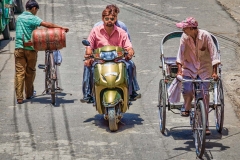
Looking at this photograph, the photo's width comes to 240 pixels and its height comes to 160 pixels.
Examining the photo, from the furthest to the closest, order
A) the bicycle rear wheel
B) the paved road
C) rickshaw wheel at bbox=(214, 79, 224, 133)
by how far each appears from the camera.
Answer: rickshaw wheel at bbox=(214, 79, 224, 133)
the paved road
the bicycle rear wheel

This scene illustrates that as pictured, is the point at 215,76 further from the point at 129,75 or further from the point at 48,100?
the point at 48,100

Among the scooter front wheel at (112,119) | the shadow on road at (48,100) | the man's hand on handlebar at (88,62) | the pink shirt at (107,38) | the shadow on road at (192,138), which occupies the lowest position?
the shadow on road at (192,138)

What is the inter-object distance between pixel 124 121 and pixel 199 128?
2174 mm

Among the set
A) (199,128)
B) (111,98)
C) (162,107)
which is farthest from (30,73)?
(199,128)

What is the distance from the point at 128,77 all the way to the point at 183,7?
10587 millimetres

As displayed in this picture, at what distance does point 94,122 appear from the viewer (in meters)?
12.1

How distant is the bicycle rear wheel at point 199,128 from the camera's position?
998 cm

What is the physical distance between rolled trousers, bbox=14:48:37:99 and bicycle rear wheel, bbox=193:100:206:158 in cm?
386

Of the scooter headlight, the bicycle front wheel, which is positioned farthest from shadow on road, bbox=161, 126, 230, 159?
the bicycle front wheel

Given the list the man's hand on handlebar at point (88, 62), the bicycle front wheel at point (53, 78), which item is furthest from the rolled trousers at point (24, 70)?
the man's hand on handlebar at point (88, 62)

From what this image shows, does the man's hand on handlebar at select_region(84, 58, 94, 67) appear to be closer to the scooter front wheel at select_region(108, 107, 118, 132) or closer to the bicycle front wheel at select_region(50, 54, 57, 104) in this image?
the scooter front wheel at select_region(108, 107, 118, 132)

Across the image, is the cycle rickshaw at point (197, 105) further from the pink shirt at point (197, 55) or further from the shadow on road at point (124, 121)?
the shadow on road at point (124, 121)

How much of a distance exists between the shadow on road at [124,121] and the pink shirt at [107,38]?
3.77ft

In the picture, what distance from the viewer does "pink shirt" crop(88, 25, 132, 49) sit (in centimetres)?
1199
